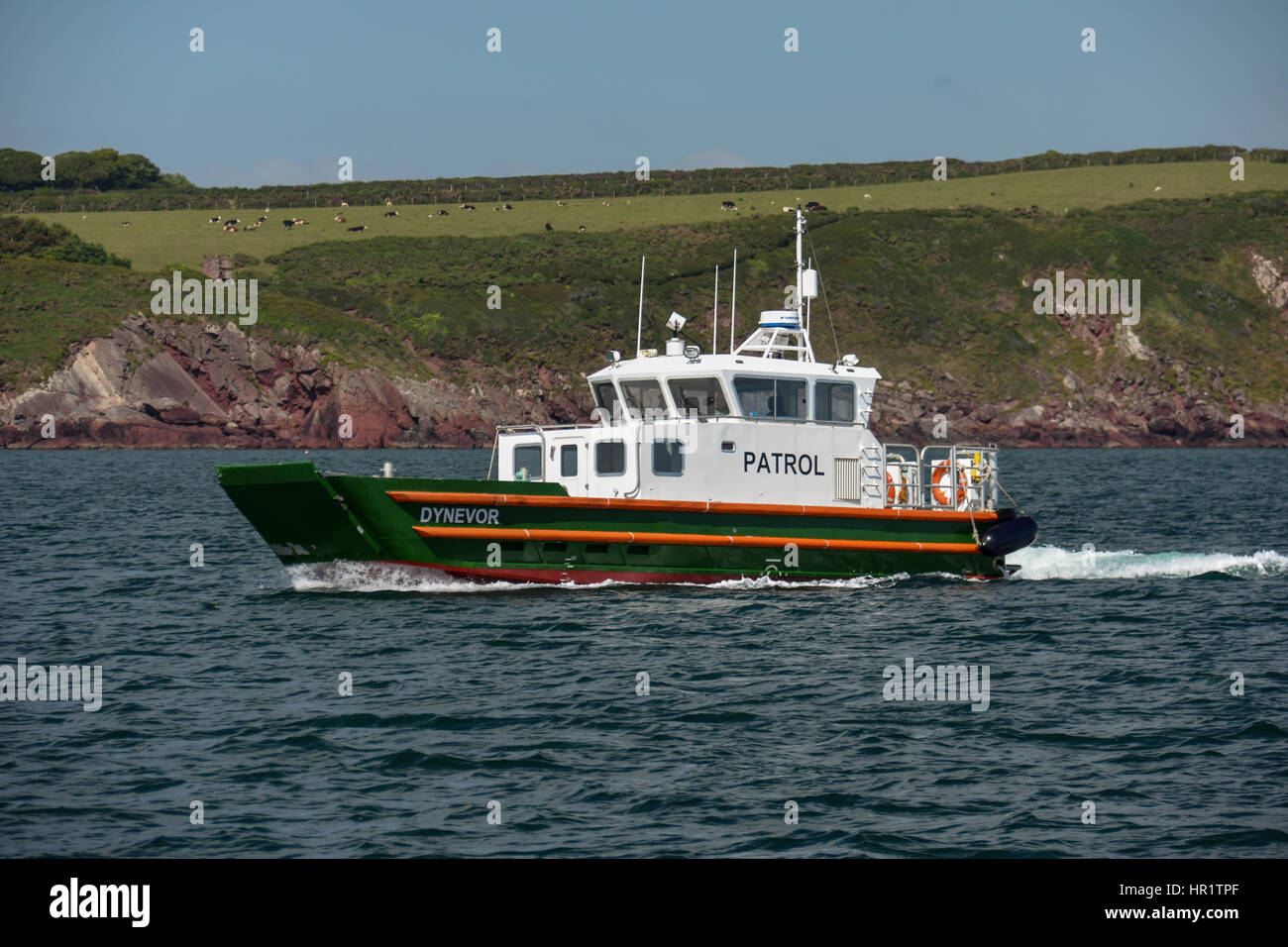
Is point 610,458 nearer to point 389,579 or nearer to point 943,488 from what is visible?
point 389,579

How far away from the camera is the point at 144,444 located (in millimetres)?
89438

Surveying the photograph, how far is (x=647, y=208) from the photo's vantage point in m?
143

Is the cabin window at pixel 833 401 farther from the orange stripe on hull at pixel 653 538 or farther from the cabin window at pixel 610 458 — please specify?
the cabin window at pixel 610 458

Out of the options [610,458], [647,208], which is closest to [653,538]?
[610,458]

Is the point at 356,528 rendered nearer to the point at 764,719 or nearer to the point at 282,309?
the point at 764,719

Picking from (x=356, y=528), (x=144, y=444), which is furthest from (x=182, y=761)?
(x=144, y=444)

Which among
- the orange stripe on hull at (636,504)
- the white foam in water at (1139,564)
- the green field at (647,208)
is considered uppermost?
the green field at (647,208)

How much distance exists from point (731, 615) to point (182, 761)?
399 inches

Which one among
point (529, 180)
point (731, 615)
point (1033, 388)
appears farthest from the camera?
point (529, 180)

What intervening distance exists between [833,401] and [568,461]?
5.03 m

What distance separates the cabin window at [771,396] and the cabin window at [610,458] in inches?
90.8

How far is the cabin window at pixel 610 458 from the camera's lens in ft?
77.7

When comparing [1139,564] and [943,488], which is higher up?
[943,488]

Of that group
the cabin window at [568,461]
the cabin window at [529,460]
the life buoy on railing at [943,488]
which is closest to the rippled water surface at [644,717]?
the life buoy on railing at [943,488]
